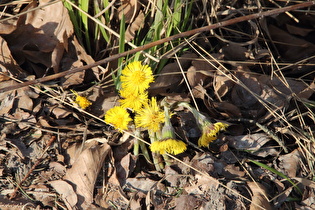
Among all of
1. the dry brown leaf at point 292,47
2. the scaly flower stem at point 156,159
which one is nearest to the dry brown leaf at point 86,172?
the scaly flower stem at point 156,159

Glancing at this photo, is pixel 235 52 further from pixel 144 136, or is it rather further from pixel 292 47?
pixel 144 136

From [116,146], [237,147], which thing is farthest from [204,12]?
[116,146]

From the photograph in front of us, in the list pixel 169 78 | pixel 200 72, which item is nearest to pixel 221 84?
pixel 200 72

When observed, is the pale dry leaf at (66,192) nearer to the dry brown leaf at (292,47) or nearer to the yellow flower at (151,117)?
the yellow flower at (151,117)

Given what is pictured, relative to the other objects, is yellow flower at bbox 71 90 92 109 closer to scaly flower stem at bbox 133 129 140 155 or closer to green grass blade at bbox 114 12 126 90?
green grass blade at bbox 114 12 126 90

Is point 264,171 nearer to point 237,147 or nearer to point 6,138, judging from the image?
point 237,147

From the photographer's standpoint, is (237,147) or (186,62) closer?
(237,147)

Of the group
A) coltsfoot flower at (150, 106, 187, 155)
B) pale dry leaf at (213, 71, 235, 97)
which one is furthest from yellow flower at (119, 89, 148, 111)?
pale dry leaf at (213, 71, 235, 97)
